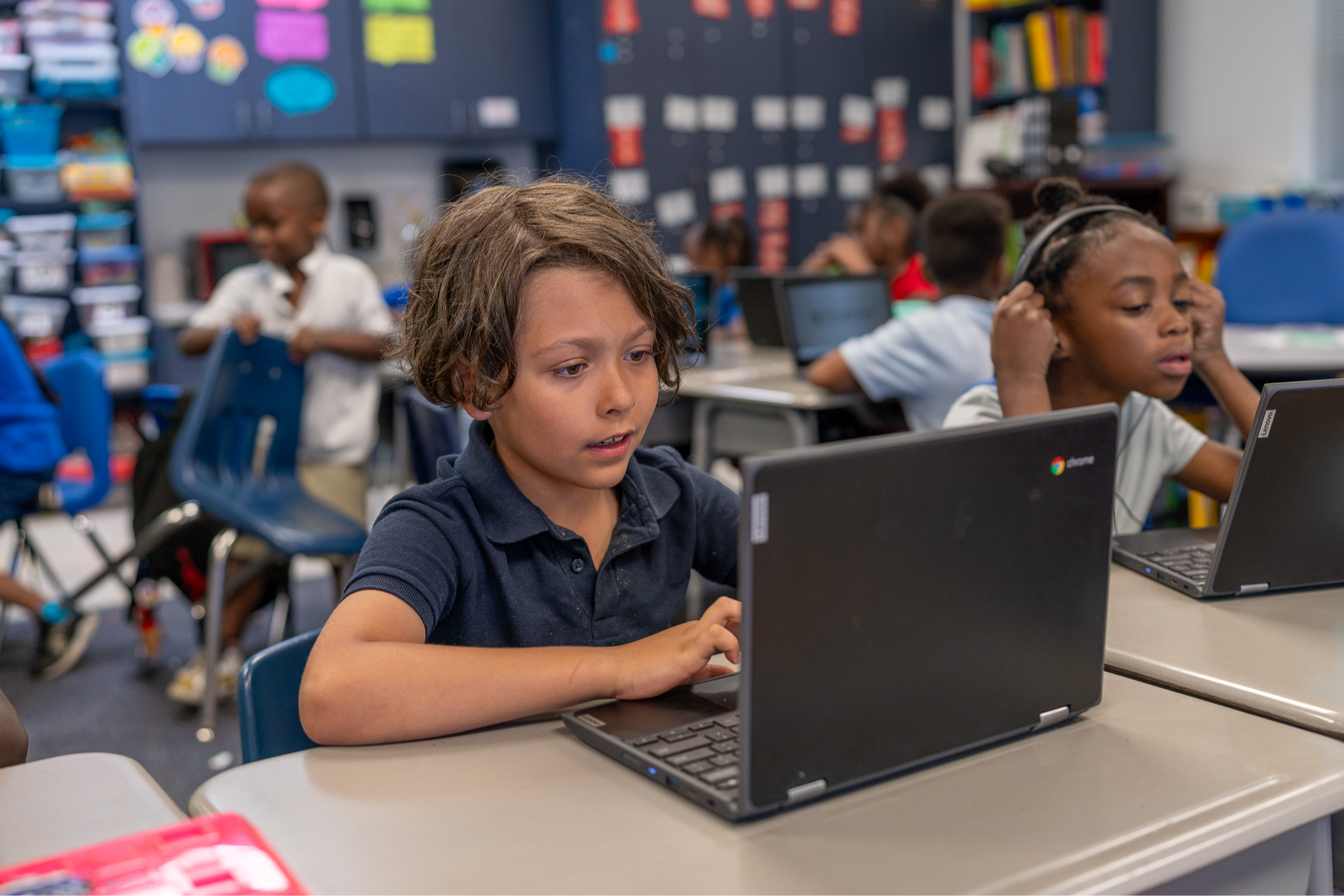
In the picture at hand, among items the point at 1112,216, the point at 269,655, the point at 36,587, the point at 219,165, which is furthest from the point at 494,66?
the point at 269,655

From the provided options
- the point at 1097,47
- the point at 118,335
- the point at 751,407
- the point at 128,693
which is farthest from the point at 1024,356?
the point at 1097,47

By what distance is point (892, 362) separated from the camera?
245 cm

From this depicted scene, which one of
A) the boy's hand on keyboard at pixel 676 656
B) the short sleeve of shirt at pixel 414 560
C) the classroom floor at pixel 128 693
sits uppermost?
the short sleeve of shirt at pixel 414 560

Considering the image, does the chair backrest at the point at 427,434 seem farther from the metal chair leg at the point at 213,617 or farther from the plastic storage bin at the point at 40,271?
the plastic storage bin at the point at 40,271

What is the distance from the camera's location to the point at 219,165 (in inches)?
211

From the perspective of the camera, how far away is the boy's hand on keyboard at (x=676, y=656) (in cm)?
85

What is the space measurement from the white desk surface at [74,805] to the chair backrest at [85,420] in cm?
239

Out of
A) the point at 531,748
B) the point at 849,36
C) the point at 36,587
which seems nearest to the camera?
the point at 531,748

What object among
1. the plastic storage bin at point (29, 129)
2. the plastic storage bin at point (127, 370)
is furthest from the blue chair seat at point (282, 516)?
the plastic storage bin at point (29, 129)

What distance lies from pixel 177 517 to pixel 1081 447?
211cm

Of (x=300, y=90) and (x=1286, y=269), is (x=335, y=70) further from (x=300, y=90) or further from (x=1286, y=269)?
(x=1286, y=269)

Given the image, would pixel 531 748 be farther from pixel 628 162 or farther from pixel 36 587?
pixel 628 162

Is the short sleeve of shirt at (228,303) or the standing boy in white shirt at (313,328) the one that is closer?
the standing boy in white shirt at (313,328)

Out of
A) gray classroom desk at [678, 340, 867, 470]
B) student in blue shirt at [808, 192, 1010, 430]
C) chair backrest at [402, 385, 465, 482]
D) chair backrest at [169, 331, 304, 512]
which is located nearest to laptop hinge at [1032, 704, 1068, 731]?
chair backrest at [402, 385, 465, 482]
